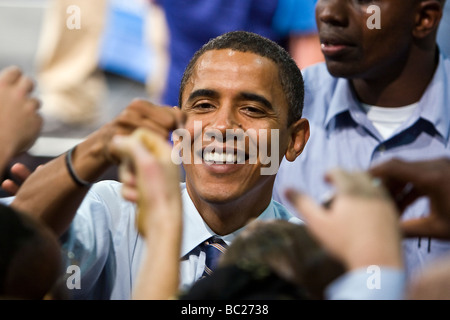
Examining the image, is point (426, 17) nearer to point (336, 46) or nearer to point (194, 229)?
point (336, 46)

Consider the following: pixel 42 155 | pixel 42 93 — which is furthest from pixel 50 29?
pixel 42 155

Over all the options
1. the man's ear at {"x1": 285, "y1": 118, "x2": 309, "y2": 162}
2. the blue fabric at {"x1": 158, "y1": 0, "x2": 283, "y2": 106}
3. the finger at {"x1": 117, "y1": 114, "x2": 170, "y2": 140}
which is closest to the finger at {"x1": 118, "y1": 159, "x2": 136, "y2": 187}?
the finger at {"x1": 117, "y1": 114, "x2": 170, "y2": 140}

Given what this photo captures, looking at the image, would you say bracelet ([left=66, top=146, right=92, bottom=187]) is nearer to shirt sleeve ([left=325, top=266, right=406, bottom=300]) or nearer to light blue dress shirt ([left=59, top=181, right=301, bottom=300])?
light blue dress shirt ([left=59, top=181, right=301, bottom=300])

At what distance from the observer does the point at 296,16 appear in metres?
3.08

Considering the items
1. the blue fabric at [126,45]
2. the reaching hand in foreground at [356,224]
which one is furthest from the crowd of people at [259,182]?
the blue fabric at [126,45]

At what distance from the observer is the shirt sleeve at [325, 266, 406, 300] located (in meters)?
1.18

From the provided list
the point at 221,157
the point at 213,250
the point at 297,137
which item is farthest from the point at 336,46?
the point at 213,250

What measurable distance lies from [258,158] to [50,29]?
8.51ft

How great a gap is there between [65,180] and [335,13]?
1052mm

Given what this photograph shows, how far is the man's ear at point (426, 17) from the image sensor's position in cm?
251

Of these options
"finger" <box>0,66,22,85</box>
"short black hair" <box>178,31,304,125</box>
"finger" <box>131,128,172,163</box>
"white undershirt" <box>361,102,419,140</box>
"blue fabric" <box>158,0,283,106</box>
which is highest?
"blue fabric" <box>158,0,283,106</box>

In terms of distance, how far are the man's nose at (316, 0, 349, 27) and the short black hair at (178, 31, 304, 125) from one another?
34 cm

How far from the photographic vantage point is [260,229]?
1.37 metres

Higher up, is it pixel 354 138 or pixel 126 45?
pixel 126 45
